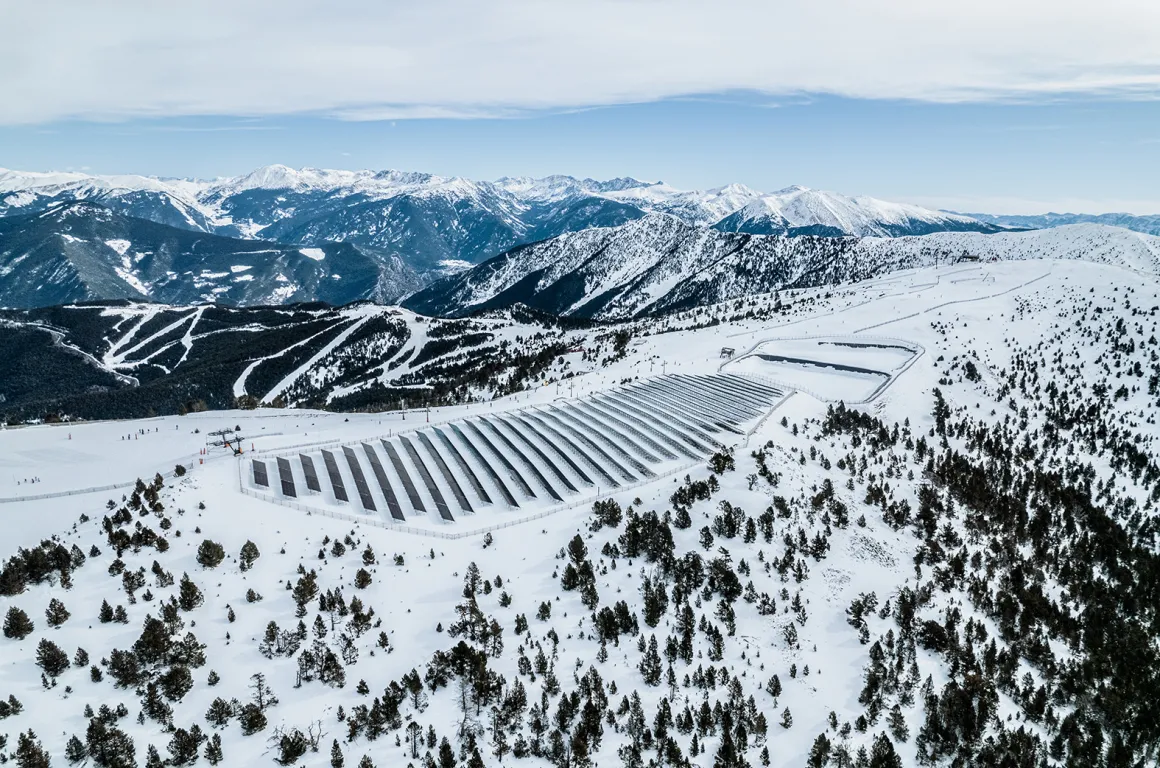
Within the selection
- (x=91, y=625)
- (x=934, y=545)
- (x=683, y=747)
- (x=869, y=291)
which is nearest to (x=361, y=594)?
(x=91, y=625)

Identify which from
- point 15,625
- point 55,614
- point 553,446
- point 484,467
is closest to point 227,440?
point 484,467

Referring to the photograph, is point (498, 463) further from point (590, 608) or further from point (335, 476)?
point (590, 608)

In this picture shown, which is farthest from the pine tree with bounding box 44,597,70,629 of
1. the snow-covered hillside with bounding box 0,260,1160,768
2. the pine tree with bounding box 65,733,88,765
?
the pine tree with bounding box 65,733,88,765

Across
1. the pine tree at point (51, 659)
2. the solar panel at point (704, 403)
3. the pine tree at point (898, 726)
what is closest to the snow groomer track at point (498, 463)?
the solar panel at point (704, 403)

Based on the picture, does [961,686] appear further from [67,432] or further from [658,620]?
[67,432]

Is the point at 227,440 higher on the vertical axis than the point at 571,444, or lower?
higher

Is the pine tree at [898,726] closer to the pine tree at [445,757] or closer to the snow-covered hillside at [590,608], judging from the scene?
the snow-covered hillside at [590,608]

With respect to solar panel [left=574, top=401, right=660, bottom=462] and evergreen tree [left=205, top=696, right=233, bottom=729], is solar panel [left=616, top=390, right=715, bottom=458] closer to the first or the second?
solar panel [left=574, top=401, right=660, bottom=462]
